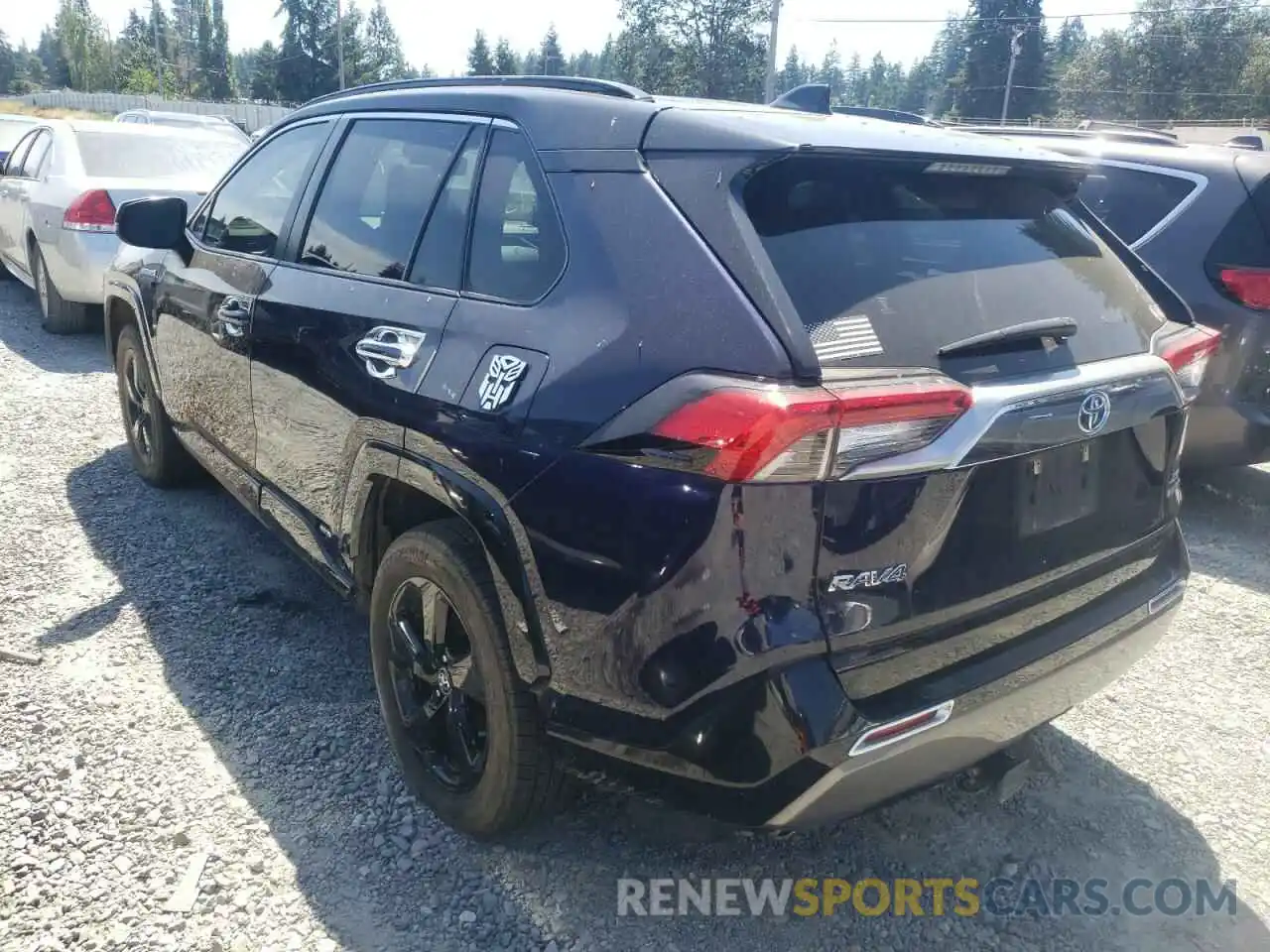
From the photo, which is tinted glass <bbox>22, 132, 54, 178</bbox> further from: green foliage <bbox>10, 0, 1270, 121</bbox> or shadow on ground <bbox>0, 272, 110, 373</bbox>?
green foliage <bbox>10, 0, 1270, 121</bbox>

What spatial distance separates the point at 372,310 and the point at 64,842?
5.12 ft

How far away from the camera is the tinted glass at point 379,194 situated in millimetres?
2807

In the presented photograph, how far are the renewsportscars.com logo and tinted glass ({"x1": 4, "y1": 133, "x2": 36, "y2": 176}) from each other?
922 cm

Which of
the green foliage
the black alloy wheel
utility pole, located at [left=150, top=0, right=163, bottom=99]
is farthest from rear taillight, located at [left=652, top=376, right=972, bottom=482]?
utility pole, located at [left=150, top=0, right=163, bottom=99]

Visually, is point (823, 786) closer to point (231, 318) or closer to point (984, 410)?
point (984, 410)

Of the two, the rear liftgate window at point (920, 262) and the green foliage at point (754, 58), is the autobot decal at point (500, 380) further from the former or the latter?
the green foliage at point (754, 58)

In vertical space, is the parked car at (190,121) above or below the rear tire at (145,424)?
above

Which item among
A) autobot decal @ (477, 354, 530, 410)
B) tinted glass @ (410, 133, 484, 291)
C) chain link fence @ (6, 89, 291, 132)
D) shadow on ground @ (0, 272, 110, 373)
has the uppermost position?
chain link fence @ (6, 89, 291, 132)

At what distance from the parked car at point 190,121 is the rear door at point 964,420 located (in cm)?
912

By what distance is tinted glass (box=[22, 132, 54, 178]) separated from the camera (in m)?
8.41

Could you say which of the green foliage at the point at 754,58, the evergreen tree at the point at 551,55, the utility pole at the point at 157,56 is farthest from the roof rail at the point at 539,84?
the evergreen tree at the point at 551,55

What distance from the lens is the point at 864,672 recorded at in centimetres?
194

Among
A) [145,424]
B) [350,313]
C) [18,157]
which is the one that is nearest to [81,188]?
[18,157]

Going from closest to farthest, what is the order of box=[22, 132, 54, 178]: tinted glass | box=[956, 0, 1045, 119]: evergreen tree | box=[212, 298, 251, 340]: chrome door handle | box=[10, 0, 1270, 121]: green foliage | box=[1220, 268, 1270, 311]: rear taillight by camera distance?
box=[212, 298, 251, 340]: chrome door handle
box=[1220, 268, 1270, 311]: rear taillight
box=[22, 132, 54, 178]: tinted glass
box=[10, 0, 1270, 121]: green foliage
box=[956, 0, 1045, 119]: evergreen tree
